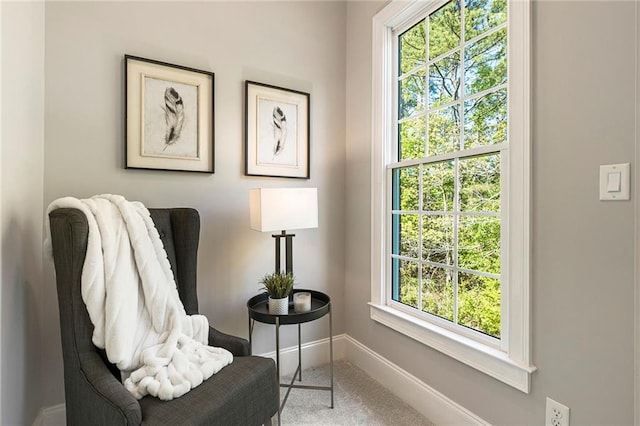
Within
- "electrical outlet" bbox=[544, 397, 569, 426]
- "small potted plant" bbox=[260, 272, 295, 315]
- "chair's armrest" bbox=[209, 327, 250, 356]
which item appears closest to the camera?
"electrical outlet" bbox=[544, 397, 569, 426]

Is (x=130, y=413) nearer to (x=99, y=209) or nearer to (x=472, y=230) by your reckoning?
(x=99, y=209)

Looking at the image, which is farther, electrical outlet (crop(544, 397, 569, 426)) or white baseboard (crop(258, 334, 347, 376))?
white baseboard (crop(258, 334, 347, 376))

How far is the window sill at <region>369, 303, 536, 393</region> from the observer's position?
1.33 metres

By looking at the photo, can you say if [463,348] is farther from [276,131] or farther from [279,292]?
[276,131]

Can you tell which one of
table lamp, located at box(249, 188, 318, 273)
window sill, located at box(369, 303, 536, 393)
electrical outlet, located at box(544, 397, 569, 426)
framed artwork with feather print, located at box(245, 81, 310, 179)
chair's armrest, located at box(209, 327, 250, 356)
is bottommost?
electrical outlet, located at box(544, 397, 569, 426)

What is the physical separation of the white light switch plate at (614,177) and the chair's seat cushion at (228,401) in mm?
1368

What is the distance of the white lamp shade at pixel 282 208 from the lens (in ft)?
5.50

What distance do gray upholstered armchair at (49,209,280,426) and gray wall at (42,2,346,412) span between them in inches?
22.5

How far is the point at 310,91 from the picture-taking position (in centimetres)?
229

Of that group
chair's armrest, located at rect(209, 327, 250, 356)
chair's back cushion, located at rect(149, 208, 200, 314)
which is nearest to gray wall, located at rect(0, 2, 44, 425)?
chair's back cushion, located at rect(149, 208, 200, 314)

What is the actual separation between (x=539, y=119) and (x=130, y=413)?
5.66 feet

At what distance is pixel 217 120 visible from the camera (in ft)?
6.46

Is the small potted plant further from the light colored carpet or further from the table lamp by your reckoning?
the light colored carpet

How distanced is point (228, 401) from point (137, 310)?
504 millimetres
